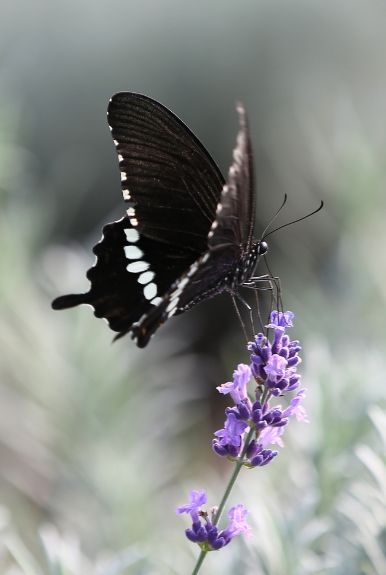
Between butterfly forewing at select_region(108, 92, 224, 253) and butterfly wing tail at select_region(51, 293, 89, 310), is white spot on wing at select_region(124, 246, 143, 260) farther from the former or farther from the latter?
butterfly wing tail at select_region(51, 293, 89, 310)

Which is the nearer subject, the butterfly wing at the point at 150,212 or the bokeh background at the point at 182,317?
the butterfly wing at the point at 150,212

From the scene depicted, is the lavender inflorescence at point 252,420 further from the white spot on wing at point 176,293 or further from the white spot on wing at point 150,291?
the white spot on wing at point 150,291

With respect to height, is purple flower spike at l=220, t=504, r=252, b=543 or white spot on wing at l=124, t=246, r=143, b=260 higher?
white spot on wing at l=124, t=246, r=143, b=260

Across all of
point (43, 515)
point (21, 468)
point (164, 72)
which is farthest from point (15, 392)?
point (164, 72)

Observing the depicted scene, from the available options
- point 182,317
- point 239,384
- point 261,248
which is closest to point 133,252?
point 261,248

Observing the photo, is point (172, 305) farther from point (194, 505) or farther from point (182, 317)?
point (182, 317)

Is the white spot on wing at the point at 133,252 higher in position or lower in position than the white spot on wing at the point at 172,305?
higher

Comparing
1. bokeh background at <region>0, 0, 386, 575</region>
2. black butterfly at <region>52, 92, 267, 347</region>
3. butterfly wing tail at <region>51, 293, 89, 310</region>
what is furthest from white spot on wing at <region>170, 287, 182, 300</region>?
bokeh background at <region>0, 0, 386, 575</region>

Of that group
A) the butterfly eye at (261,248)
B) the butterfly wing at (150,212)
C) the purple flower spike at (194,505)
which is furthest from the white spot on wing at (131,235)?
the purple flower spike at (194,505)

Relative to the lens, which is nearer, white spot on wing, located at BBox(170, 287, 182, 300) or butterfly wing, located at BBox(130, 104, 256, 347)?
butterfly wing, located at BBox(130, 104, 256, 347)
